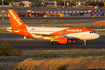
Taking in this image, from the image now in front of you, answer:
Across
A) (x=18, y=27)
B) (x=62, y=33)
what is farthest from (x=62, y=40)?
(x=18, y=27)

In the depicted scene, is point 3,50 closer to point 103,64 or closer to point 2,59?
point 2,59

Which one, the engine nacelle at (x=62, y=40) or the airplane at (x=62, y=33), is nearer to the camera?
the engine nacelle at (x=62, y=40)

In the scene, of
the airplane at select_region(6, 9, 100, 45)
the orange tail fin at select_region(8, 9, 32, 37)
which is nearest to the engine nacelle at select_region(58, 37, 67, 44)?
the airplane at select_region(6, 9, 100, 45)

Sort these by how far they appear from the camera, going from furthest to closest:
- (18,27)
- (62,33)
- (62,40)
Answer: (18,27)
(62,33)
(62,40)

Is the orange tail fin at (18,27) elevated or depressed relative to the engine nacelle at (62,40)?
elevated

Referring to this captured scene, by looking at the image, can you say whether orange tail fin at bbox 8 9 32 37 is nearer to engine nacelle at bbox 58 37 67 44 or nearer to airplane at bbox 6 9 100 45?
airplane at bbox 6 9 100 45

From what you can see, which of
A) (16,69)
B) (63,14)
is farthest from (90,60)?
(63,14)

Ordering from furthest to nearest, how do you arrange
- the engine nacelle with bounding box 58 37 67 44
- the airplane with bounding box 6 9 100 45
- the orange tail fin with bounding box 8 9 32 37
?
the orange tail fin with bounding box 8 9 32 37
the airplane with bounding box 6 9 100 45
the engine nacelle with bounding box 58 37 67 44

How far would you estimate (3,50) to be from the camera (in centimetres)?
2570

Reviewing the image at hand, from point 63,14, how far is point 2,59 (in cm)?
7082

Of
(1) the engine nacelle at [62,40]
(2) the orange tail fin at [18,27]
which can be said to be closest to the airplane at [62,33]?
(2) the orange tail fin at [18,27]

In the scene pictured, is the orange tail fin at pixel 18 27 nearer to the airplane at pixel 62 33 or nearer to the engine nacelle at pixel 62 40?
the airplane at pixel 62 33

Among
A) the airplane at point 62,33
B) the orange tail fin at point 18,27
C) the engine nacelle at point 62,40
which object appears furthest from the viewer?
the orange tail fin at point 18,27

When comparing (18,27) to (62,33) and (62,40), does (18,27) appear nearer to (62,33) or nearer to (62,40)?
(62,33)
